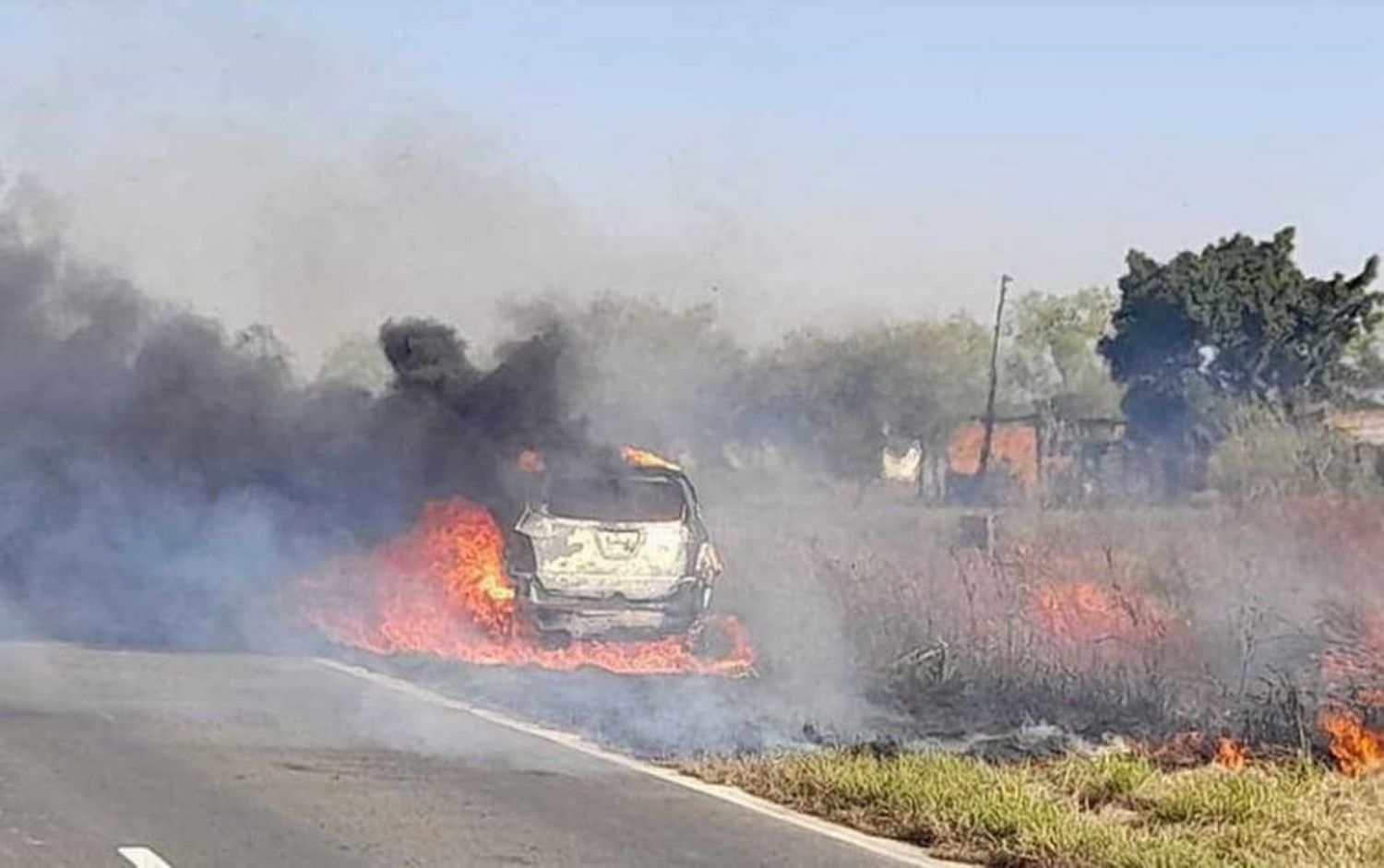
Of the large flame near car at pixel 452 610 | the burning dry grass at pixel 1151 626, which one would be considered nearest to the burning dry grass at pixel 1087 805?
the burning dry grass at pixel 1151 626

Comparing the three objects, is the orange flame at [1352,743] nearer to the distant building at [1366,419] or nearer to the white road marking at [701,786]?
the white road marking at [701,786]

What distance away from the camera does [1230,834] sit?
960 cm

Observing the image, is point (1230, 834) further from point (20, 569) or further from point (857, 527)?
point (20, 569)

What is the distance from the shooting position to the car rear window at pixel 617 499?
17344mm

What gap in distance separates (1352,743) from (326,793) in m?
6.35

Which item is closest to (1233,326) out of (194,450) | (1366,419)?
(1366,419)

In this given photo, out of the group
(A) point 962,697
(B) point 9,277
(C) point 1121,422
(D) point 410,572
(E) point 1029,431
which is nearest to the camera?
(A) point 962,697

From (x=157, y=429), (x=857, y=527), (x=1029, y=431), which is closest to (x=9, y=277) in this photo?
(x=157, y=429)

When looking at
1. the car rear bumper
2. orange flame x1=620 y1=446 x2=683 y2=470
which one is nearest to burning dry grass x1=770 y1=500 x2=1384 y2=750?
the car rear bumper

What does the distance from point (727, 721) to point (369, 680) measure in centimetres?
408

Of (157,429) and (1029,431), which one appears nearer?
(157,429)

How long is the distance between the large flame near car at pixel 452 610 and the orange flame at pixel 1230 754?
496 centimetres

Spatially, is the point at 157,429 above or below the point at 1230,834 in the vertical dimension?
above

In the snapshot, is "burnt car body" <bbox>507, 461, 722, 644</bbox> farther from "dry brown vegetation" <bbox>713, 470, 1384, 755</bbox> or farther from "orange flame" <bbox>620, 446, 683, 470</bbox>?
"dry brown vegetation" <bbox>713, 470, 1384, 755</bbox>
